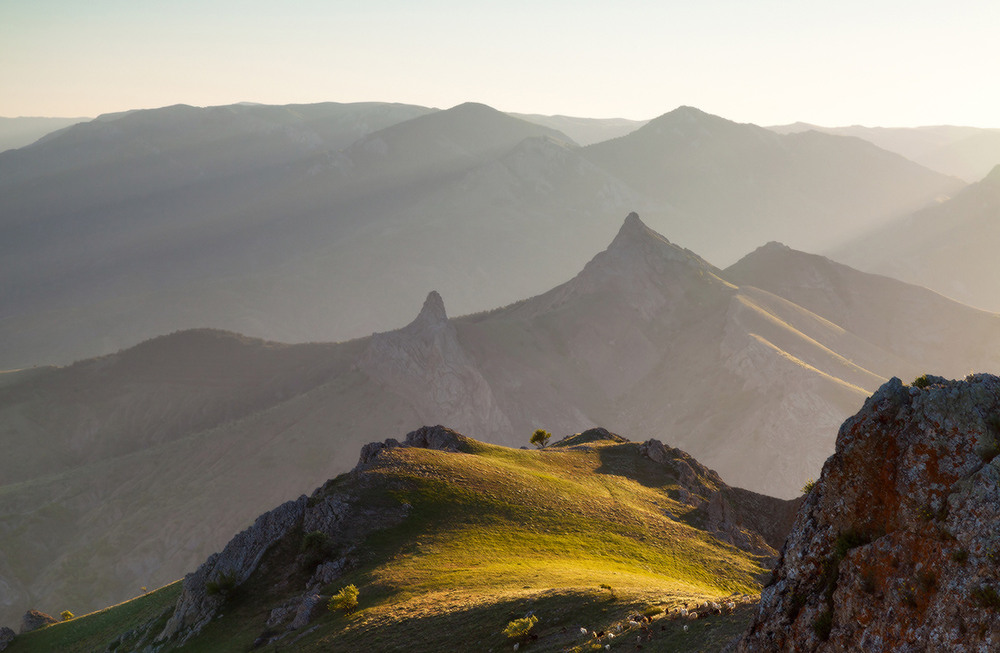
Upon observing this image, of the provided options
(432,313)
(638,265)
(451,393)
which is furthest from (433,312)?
(638,265)

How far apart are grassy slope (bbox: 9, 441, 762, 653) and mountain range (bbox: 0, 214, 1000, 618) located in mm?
59520

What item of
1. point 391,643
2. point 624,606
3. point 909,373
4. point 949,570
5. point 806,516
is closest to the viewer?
point 949,570

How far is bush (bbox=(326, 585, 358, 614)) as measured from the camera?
31.1m

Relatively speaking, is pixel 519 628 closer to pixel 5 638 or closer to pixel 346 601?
pixel 346 601

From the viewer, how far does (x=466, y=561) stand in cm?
3662

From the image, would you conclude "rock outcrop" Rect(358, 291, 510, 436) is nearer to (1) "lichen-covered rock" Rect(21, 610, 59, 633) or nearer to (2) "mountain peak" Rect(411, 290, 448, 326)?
(2) "mountain peak" Rect(411, 290, 448, 326)

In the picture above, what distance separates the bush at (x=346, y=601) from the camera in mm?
31109

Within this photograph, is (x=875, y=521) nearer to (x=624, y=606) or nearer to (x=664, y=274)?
(x=624, y=606)

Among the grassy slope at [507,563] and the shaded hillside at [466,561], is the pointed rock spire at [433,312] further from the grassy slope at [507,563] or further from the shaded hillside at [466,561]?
the grassy slope at [507,563]

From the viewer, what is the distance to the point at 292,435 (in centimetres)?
12050

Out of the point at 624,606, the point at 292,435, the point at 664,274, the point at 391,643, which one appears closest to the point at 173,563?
the point at 292,435

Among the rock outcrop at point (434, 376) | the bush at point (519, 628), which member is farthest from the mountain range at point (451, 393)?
the bush at point (519, 628)

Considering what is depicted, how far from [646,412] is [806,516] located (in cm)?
13100

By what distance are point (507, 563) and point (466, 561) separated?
2.21 m
